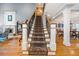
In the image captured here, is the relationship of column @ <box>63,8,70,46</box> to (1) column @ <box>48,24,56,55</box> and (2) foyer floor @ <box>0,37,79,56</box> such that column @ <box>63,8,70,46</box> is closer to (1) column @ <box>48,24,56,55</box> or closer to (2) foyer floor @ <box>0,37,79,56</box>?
(2) foyer floor @ <box>0,37,79,56</box>

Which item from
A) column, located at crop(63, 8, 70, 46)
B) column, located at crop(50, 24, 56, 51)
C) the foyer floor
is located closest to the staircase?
column, located at crop(50, 24, 56, 51)

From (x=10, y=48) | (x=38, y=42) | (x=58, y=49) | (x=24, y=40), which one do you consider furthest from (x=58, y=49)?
(x=10, y=48)

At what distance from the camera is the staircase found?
9.10ft

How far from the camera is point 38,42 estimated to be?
280 centimetres

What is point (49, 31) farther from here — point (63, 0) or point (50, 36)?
point (63, 0)

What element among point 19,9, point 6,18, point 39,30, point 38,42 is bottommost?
point 38,42

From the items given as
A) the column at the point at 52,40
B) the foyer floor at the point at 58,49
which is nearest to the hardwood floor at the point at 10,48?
the foyer floor at the point at 58,49

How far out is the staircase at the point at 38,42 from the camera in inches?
109

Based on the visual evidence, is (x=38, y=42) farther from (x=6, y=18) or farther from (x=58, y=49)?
(x=6, y=18)

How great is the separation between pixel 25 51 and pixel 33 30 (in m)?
0.37

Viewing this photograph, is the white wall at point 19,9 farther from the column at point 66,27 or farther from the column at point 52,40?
the column at point 66,27

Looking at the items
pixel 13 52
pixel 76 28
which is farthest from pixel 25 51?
pixel 76 28

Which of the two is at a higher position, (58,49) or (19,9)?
(19,9)

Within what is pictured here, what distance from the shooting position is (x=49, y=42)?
277 centimetres
